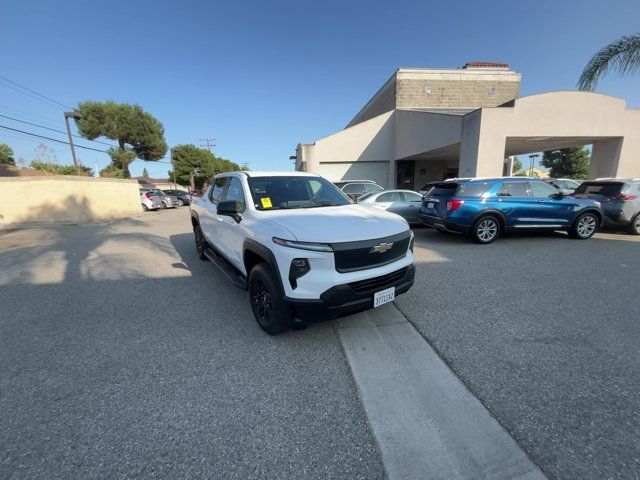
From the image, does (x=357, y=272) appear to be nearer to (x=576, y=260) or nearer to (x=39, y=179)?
(x=576, y=260)

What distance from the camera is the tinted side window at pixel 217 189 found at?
15.9ft

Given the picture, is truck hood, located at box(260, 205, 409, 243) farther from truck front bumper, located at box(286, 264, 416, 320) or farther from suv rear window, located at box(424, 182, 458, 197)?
suv rear window, located at box(424, 182, 458, 197)

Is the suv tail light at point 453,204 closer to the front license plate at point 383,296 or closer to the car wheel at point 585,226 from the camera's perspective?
the car wheel at point 585,226

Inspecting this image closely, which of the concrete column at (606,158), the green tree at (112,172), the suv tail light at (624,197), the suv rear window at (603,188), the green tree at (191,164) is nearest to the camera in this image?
the suv tail light at (624,197)

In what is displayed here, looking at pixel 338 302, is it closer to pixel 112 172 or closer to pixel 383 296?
pixel 383 296

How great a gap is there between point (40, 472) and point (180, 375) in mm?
957

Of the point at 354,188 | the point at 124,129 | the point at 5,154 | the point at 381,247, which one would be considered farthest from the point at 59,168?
the point at 381,247

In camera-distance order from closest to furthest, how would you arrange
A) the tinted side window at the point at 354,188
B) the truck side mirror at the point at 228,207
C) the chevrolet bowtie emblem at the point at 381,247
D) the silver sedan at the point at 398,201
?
the chevrolet bowtie emblem at the point at 381,247 < the truck side mirror at the point at 228,207 < the silver sedan at the point at 398,201 < the tinted side window at the point at 354,188

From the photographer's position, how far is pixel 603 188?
8.05 meters

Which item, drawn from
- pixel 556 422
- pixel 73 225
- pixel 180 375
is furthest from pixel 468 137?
pixel 73 225

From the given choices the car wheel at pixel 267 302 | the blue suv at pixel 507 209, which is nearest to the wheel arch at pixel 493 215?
the blue suv at pixel 507 209

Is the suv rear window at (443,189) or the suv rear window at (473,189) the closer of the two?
the suv rear window at (473,189)

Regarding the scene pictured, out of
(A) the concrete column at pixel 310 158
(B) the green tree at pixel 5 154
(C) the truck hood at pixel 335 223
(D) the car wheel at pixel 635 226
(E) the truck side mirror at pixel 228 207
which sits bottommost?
(D) the car wheel at pixel 635 226

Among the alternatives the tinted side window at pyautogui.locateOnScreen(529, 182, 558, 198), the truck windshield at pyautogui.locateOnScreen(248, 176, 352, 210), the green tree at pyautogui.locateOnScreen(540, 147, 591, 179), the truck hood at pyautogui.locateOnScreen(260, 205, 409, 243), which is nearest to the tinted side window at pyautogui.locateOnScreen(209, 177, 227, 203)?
the truck windshield at pyautogui.locateOnScreen(248, 176, 352, 210)
